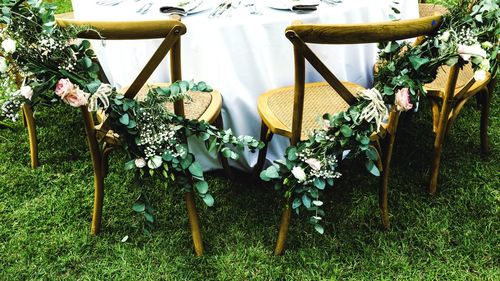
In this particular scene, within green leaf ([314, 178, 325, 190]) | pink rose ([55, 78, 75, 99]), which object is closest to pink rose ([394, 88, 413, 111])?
green leaf ([314, 178, 325, 190])

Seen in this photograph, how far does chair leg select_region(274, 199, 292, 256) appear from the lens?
180 centimetres

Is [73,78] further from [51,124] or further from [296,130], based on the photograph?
[51,124]

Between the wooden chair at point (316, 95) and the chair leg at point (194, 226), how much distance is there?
334 millimetres

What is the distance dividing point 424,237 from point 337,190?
1.58 ft

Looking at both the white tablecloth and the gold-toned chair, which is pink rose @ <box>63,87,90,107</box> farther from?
the gold-toned chair

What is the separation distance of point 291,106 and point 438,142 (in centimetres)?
78

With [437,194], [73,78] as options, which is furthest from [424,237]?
[73,78]

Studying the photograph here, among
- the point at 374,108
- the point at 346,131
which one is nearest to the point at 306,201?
the point at 346,131

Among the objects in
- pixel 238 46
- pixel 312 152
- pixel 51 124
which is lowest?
pixel 51 124

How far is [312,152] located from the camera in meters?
1.61

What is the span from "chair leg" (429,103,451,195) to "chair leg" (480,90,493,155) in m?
0.40

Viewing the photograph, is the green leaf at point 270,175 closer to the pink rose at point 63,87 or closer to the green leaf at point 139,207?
the green leaf at point 139,207

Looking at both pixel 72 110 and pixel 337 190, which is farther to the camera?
pixel 72 110

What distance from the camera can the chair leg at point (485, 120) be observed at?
2.30m
